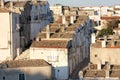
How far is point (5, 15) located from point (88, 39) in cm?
1243

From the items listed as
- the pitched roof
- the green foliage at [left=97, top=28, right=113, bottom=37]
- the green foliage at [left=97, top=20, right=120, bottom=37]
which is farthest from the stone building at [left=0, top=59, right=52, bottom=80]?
the green foliage at [left=97, top=28, right=113, bottom=37]

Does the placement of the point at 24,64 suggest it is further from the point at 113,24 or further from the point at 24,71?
the point at 113,24

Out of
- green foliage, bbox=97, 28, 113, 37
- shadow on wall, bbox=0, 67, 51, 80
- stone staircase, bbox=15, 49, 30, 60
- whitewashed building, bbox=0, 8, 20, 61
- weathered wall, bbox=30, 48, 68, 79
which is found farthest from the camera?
green foliage, bbox=97, 28, 113, 37

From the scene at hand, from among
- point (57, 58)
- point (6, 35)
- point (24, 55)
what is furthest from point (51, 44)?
point (6, 35)

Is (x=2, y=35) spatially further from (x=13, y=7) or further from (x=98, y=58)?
(x=98, y=58)

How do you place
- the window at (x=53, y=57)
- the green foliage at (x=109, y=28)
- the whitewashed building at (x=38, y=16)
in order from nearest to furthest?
1. the window at (x=53, y=57)
2. the whitewashed building at (x=38, y=16)
3. the green foliage at (x=109, y=28)

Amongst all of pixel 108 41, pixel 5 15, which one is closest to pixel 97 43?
pixel 108 41

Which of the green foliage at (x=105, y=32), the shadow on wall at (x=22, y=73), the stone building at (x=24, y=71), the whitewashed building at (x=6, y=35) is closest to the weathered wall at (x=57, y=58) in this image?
the whitewashed building at (x=6, y=35)

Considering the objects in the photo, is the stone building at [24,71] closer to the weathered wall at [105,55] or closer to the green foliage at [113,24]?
the weathered wall at [105,55]

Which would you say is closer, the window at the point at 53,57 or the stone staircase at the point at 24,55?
the window at the point at 53,57

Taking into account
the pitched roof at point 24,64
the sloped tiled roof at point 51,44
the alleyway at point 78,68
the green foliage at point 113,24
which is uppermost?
the green foliage at point 113,24

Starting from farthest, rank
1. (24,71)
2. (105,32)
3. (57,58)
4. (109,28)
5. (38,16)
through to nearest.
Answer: (109,28) < (105,32) < (38,16) < (57,58) < (24,71)

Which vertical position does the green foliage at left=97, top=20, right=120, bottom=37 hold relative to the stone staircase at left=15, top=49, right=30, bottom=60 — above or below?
above

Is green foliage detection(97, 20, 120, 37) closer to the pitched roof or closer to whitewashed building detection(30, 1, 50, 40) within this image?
whitewashed building detection(30, 1, 50, 40)
